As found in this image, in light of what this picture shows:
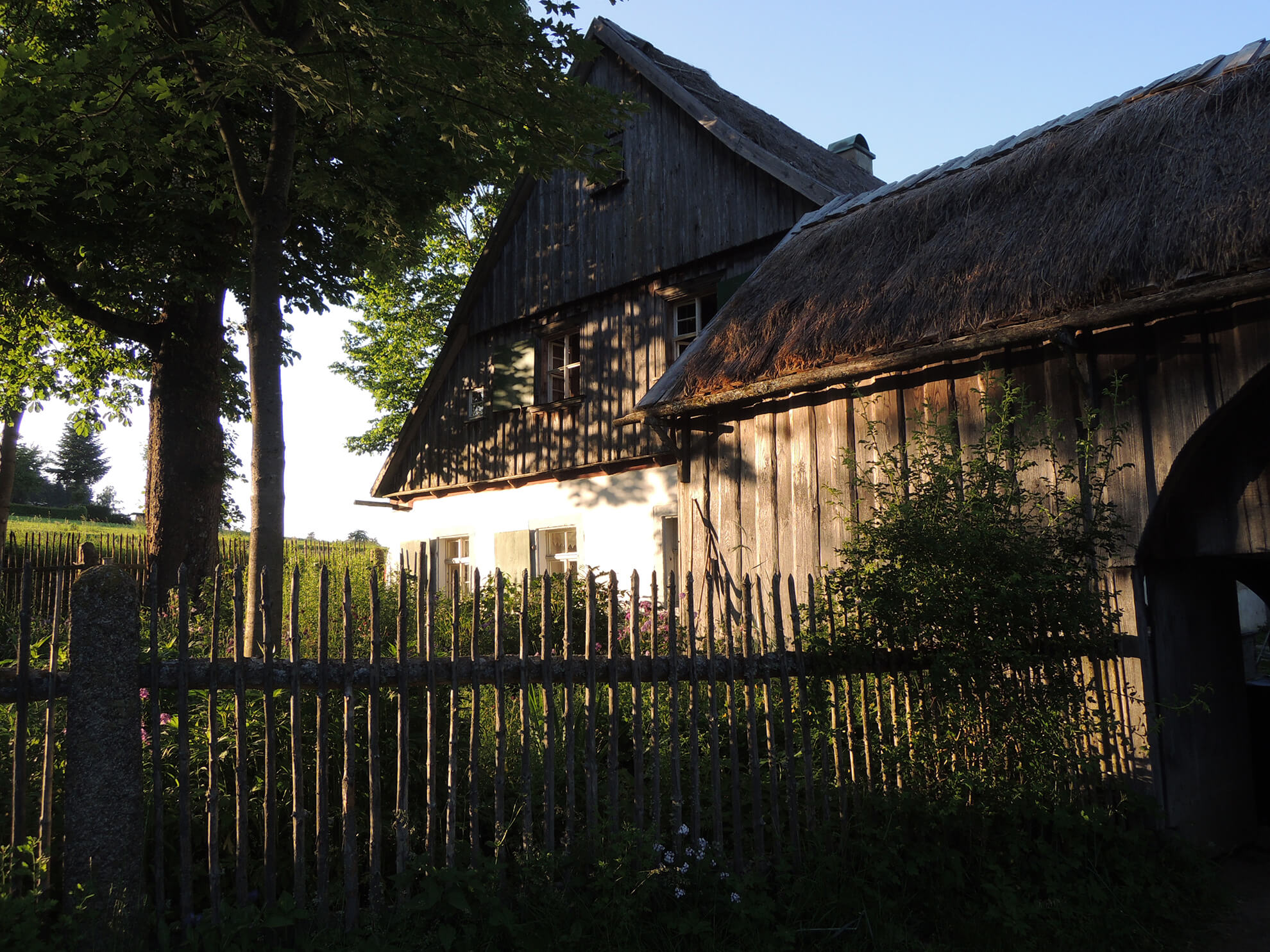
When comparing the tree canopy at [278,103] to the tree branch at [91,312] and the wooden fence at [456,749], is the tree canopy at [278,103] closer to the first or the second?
the tree branch at [91,312]

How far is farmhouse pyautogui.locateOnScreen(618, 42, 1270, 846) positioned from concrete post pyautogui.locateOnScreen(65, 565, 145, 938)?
377 centimetres

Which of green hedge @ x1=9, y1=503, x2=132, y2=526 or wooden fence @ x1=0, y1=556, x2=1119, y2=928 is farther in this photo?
green hedge @ x1=9, y1=503, x2=132, y2=526

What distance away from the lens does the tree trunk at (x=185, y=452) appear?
35.9ft

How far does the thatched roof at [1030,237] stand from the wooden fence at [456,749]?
2.65m

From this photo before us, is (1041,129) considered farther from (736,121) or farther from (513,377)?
(513,377)

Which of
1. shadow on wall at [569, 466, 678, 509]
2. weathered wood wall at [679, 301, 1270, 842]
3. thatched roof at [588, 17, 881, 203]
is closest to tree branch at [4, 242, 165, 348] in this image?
shadow on wall at [569, 466, 678, 509]

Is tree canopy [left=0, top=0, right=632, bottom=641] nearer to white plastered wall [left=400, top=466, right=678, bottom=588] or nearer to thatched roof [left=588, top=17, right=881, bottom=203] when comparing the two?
thatched roof [left=588, top=17, right=881, bottom=203]

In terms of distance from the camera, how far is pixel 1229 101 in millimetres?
6328

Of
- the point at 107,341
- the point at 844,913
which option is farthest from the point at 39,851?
the point at 107,341

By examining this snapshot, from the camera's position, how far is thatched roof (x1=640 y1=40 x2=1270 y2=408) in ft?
18.3

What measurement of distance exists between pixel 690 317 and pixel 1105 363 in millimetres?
6351

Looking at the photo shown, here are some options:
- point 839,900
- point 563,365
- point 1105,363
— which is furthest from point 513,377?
point 839,900

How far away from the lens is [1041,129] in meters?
8.20

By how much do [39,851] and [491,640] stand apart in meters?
4.87
